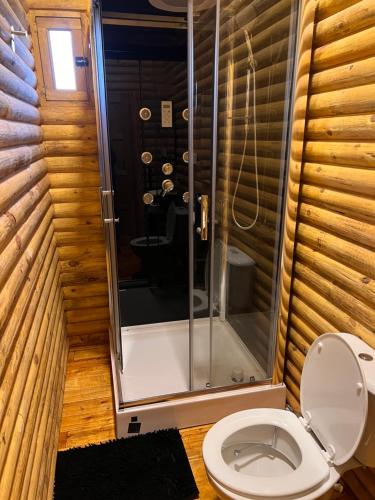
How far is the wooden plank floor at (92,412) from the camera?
1.99 m

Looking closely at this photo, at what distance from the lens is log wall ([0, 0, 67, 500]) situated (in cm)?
118

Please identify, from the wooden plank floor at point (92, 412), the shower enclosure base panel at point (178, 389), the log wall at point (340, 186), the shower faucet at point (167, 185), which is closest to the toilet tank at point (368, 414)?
the log wall at point (340, 186)

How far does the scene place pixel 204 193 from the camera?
2043mm

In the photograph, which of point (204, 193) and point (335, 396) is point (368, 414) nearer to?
point (335, 396)

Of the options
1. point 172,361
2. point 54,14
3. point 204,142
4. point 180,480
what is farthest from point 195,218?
point 54,14

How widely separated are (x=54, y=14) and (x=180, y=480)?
2.86 m

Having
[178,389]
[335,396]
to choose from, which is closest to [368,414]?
[335,396]

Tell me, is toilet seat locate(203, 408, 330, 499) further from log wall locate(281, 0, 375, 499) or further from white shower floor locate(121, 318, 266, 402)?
white shower floor locate(121, 318, 266, 402)

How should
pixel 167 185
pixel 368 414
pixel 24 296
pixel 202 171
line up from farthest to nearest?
pixel 167 185 → pixel 202 171 → pixel 24 296 → pixel 368 414

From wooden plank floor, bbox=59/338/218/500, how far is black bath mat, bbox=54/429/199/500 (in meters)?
0.05

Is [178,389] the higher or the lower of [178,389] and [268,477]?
the lower

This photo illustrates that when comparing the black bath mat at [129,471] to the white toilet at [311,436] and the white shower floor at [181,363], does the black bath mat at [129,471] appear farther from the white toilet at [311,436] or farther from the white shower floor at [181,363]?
the white toilet at [311,436]

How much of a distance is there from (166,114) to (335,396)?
86.2 inches

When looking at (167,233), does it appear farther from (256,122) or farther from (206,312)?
(256,122)
